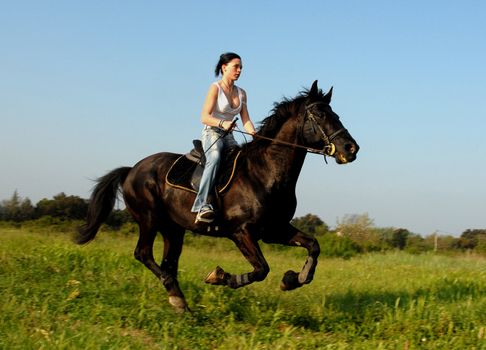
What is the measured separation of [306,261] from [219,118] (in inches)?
84.4

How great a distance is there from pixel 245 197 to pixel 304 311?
1.74 m

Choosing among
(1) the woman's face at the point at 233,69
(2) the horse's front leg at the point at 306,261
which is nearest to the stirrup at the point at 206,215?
(2) the horse's front leg at the point at 306,261

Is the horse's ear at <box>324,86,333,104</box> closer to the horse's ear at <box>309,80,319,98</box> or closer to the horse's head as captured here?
the horse's head

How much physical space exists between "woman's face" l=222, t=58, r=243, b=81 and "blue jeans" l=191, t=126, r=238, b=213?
0.70 m

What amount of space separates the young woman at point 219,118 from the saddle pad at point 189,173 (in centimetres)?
12

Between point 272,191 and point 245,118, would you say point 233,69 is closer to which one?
point 245,118

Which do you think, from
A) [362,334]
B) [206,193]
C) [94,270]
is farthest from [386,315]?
[94,270]

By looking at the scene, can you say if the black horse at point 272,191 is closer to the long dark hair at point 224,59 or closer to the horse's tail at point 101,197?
the long dark hair at point 224,59

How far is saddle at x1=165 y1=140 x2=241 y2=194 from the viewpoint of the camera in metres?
6.81

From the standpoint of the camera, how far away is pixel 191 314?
6.48m

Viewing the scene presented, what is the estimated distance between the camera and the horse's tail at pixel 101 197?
8688 mm

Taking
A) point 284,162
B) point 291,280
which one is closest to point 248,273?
point 291,280

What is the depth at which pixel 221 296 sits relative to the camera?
710 cm

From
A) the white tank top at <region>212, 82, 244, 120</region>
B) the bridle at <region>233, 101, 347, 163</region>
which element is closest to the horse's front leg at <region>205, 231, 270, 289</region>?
the bridle at <region>233, 101, 347, 163</region>
